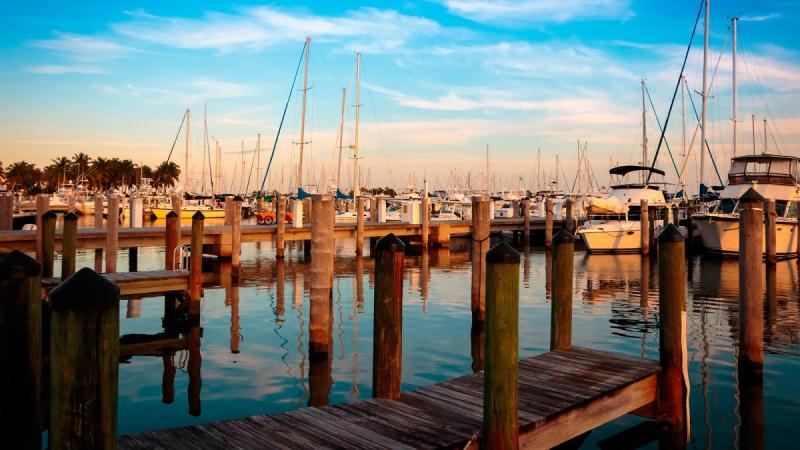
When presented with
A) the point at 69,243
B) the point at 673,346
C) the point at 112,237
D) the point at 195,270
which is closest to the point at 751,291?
the point at 673,346

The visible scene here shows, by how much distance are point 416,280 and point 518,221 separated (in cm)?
1940

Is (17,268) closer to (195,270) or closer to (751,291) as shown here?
(195,270)

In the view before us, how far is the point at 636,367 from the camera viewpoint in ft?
26.4

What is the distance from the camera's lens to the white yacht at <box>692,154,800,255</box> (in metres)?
31.9

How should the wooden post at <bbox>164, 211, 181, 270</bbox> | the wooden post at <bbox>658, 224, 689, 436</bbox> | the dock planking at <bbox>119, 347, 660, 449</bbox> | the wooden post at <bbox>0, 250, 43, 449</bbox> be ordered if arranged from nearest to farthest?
the wooden post at <bbox>0, 250, 43, 449</bbox> < the dock planking at <bbox>119, 347, 660, 449</bbox> < the wooden post at <bbox>658, 224, 689, 436</bbox> < the wooden post at <bbox>164, 211, 181, 270</bbox>

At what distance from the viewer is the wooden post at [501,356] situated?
557cm

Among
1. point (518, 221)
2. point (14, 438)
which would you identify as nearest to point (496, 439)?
point (14, 438)

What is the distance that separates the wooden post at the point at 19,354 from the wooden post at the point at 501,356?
3876 millimetres

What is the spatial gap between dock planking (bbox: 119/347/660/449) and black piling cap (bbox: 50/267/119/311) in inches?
86.6

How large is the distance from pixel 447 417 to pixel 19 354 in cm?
384

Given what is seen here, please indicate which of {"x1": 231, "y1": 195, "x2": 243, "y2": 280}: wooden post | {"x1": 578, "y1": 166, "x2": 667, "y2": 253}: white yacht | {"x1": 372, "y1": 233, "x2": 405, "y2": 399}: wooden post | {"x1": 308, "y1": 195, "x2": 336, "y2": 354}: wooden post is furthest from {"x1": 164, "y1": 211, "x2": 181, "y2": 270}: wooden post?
{"x1": 578, "y1": 166, "x2": 667, "y2": 253}: white yacht

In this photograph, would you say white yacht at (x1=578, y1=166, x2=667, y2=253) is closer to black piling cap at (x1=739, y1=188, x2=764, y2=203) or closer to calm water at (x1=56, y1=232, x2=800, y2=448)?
calm water at (x1=56, y1=232, x2=800, y2=448)

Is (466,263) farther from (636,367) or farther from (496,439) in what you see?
(496,439)

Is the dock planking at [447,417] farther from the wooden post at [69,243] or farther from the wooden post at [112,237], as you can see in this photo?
the wooden post at [112,237]
